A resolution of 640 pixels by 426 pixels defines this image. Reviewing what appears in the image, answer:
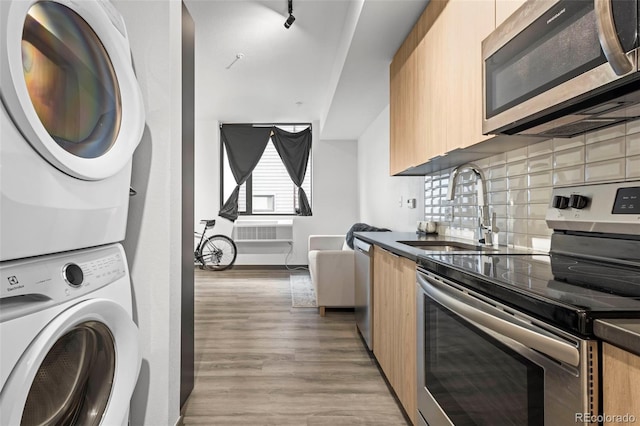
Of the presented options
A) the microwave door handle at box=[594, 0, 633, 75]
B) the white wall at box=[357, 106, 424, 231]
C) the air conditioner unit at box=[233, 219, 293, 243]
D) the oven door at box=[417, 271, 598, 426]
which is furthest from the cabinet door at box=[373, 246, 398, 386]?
the air conditioner unit at box=[233, 219, 293, 243]

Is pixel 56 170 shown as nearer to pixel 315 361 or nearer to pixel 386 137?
pixel 315 361

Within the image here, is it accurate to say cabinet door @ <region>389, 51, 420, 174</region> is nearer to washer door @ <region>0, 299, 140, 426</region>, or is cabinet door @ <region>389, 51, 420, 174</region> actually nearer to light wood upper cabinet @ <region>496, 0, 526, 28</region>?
light wood upper cabinet @ <region>496, 0, 526, 28</region>

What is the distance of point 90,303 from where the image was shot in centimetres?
98

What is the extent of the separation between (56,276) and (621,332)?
1172 millimetres

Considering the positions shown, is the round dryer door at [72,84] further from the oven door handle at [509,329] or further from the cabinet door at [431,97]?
the cabinet door at [431,97]

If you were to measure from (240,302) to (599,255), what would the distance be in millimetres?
3526

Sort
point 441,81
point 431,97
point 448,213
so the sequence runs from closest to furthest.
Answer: point 441,81, point 431,97, point 448,213

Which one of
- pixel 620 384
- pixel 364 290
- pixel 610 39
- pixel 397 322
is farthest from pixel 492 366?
pixel 364 290

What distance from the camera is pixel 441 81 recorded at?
72.4 inches

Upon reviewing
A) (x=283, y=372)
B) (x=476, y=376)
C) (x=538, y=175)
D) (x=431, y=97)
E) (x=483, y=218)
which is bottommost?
(x=283, y=372)

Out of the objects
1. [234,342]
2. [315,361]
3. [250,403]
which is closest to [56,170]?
[250,403]

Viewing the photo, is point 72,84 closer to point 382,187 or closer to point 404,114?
point 404,114

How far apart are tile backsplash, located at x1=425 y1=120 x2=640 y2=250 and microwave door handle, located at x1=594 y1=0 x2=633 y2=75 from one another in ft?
1.57

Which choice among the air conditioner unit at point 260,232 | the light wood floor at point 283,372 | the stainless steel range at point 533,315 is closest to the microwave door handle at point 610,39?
the stainless steel range at point 533,315
